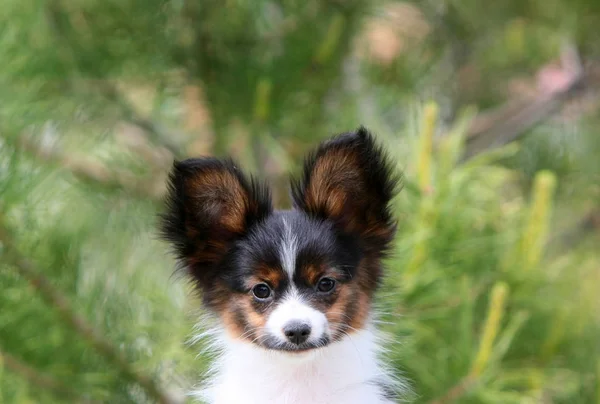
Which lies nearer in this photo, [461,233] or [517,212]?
[461,233]

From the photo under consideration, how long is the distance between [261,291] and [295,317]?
0.13 meters

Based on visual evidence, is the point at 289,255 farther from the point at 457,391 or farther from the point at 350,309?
the point at 457,391

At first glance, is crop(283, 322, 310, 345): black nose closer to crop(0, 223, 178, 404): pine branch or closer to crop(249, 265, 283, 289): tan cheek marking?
crop(249, 265, 283, 289): tan cheek marking

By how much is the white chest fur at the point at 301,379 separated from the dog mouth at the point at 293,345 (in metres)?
0.07

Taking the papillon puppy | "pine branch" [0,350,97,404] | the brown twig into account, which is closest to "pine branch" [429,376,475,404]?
the papillon puppy

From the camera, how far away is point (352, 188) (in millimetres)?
2176

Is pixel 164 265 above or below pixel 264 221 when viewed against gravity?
below

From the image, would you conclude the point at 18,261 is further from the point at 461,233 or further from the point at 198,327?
the point at 461,233

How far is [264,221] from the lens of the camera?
2.15 m

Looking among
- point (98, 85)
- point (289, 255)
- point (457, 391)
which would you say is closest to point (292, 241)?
point (289, 255)

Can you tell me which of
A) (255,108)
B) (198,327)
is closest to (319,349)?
(198,327)

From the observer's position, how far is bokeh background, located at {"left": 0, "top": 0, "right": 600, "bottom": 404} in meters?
2.51

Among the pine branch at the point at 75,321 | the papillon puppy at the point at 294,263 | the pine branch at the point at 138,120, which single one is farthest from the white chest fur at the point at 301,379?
the pine branch at the point at 138,120

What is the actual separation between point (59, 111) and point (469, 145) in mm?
1661
